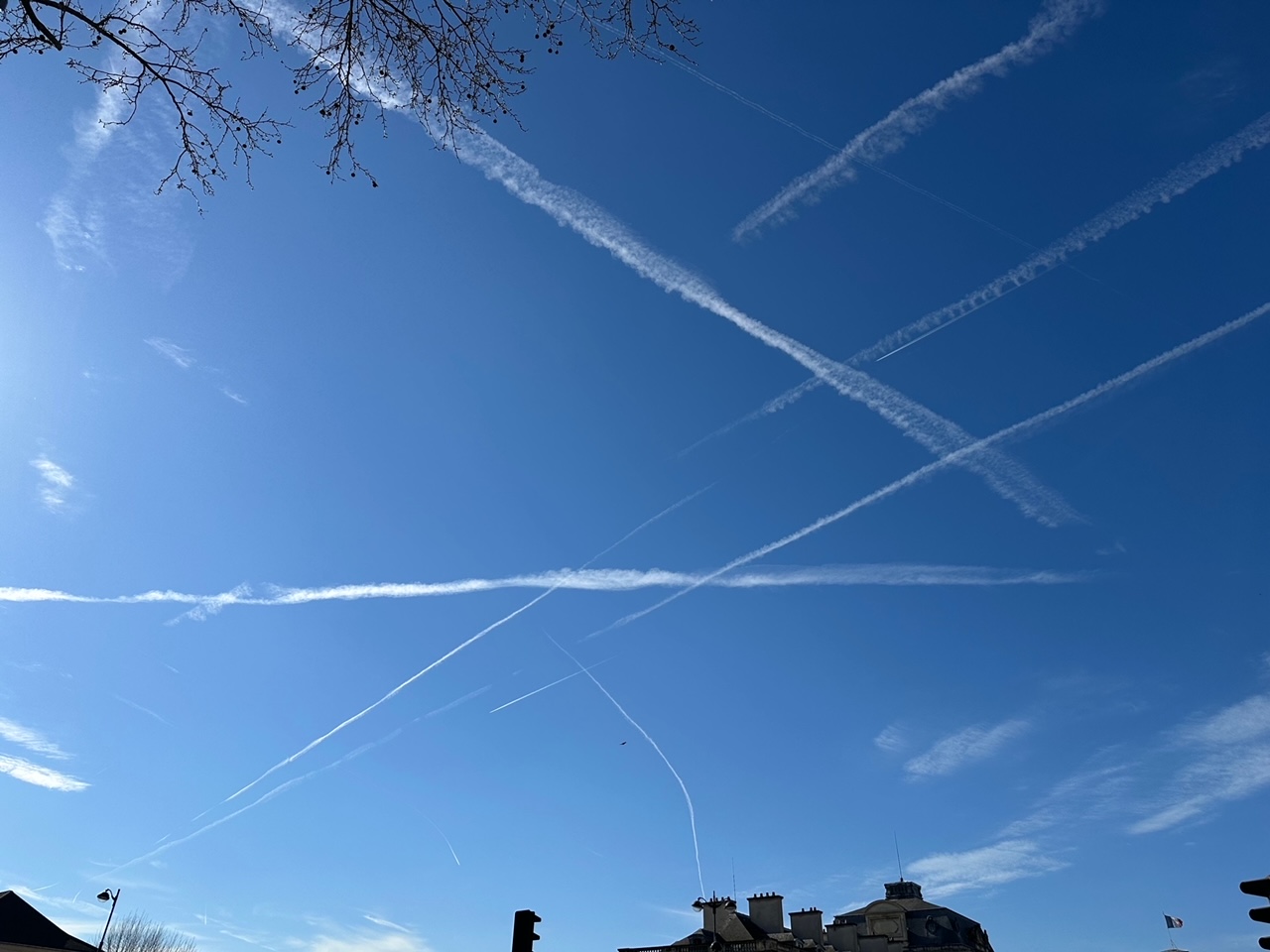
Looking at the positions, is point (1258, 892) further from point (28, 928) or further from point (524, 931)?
point (28, 928)

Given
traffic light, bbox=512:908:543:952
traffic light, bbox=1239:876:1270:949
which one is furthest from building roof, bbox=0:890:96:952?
traffic light, bbox=1239:876:1270:949

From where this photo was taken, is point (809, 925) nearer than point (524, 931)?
No

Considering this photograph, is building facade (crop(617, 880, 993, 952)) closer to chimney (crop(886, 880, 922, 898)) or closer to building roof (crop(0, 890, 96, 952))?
chimney (crop(886, 880, 922, 898))

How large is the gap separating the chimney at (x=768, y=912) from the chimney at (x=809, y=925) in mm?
1189

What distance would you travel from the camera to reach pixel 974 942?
226 ft

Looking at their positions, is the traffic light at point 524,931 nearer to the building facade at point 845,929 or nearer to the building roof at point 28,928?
the building facade at point 845,929

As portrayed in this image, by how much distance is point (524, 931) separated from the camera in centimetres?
1741

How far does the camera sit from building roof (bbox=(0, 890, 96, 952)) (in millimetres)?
62281

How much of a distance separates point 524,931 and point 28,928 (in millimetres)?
67849

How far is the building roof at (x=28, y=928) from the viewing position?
62281 millimetres

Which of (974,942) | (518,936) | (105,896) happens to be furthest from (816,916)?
(518,936)

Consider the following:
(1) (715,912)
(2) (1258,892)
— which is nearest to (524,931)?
(2) (1258,892)

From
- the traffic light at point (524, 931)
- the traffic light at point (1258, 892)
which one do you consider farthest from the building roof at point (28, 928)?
the traffic light at point (1258, 892)

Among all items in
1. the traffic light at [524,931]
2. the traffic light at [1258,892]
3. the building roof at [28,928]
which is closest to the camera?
the traffic light at [1258,892]
